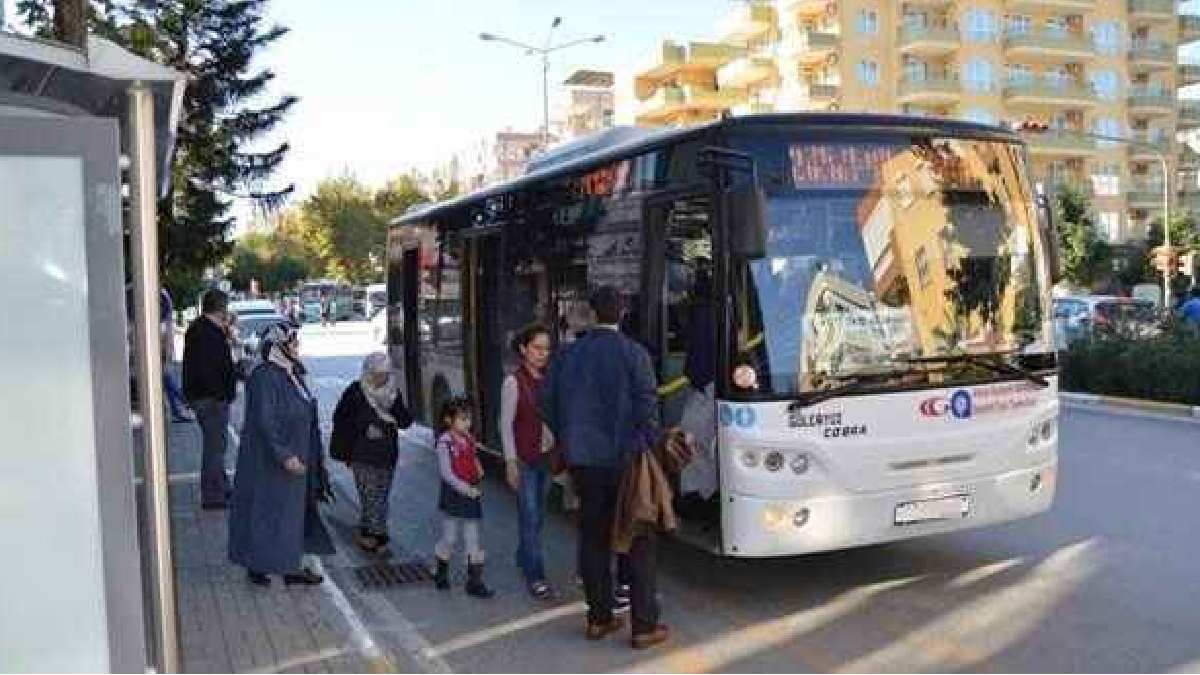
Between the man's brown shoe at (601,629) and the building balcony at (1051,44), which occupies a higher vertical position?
the building balcony at (1051,44)

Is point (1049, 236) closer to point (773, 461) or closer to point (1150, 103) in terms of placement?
point (773, 461)

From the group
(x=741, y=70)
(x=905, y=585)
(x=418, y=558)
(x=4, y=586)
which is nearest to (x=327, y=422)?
(x=418, y=558)

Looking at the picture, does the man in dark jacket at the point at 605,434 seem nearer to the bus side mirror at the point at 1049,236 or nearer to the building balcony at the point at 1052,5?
the bus side mirror at the point at 1049,236

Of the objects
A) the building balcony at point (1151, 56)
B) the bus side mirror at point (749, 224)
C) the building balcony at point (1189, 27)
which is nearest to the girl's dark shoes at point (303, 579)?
the bus side mirror at point (749, 224)

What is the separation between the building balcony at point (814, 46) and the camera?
6775cm

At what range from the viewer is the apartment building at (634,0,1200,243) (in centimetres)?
6788

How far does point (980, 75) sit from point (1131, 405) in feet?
184

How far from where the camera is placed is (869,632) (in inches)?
249

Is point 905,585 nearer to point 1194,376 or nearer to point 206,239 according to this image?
point 1194,376

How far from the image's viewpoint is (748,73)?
7550cm

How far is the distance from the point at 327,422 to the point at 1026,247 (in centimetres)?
1229

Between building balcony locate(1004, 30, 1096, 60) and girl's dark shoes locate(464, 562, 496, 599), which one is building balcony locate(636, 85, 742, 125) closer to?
building balcony locate(1004, 30, 1096, 60)

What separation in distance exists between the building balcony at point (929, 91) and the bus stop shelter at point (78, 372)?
2635 inches

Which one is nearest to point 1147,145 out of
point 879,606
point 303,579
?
point 879,606
